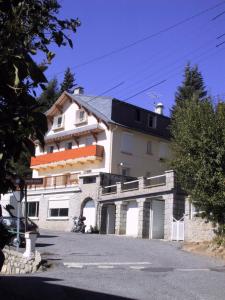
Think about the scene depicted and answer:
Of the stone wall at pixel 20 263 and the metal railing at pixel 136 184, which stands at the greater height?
the metal railing at pixel 136 184

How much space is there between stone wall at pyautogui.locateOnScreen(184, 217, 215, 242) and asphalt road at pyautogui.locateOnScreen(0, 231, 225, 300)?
7.59 ft

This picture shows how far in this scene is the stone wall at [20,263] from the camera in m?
16.9

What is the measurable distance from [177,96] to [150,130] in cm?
1318

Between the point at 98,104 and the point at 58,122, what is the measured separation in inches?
242

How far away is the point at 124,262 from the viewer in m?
18.8

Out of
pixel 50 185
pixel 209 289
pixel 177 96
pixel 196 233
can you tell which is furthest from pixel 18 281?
pixel 177 96

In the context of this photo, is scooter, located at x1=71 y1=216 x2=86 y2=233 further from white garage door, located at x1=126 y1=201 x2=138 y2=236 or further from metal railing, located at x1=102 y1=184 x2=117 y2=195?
white garage door, located at x1=126 y1=201 x2=138 y2=236

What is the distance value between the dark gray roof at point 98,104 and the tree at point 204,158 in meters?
19.9

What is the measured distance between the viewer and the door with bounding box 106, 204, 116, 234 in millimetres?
40031

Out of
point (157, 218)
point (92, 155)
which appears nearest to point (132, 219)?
point (157, 218)

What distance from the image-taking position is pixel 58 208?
45.9m

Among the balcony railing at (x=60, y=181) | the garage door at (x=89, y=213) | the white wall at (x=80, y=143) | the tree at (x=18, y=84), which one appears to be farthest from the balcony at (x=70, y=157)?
the tree at (x=18, y=84)

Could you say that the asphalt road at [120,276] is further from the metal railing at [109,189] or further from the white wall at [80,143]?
the white wall at [80,143]

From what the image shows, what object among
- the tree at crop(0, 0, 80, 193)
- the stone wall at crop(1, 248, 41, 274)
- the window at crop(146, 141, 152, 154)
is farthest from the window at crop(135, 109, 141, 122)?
the tree at crop(0, 0, 80, 193)
